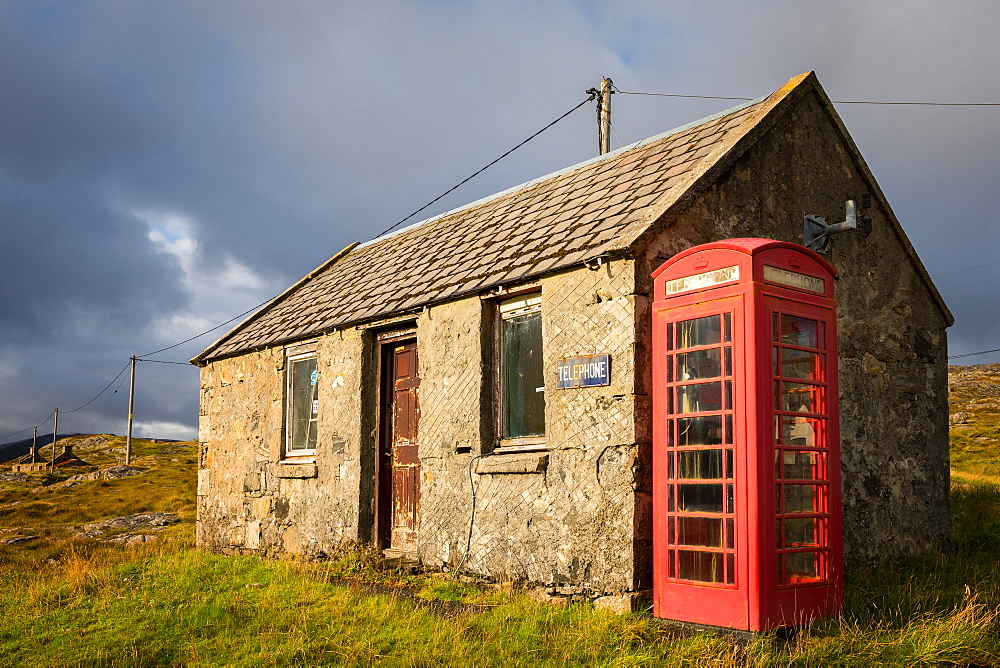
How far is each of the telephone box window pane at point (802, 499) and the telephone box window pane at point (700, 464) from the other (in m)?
0.54

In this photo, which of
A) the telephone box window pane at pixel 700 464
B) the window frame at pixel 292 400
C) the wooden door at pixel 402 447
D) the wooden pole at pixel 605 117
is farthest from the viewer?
the wooden pole at pixel 605 117

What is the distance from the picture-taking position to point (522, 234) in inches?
360

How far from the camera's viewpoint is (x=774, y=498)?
5508 millimetres

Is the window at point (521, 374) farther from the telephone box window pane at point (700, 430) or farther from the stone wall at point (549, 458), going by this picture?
the telephone box window pane at point (700, 430)

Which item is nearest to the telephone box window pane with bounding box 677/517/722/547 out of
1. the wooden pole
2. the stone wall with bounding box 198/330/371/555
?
the stone wall with bounding box 198/330/371/555

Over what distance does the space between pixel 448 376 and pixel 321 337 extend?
2.90m

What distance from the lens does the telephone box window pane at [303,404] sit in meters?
11.4

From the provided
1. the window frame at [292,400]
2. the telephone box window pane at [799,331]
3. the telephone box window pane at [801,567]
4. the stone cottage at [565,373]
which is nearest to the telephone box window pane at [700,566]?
the telephone box window pane at [801,567]

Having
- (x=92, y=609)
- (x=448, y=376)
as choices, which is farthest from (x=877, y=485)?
(x=92, y=609)

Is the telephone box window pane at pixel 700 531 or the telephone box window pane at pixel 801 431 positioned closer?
the telephone box window pane at pixel 700 531

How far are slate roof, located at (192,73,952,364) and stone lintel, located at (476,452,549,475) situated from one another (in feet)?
5.42

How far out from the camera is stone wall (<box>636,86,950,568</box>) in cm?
798

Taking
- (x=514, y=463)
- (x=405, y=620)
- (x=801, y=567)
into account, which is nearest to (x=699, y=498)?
(x=801, y=567)

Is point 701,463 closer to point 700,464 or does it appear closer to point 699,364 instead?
point 700,464
